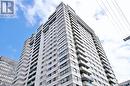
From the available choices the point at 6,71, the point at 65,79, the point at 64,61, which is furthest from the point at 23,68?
the point at 65,79

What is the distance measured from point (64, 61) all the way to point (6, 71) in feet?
213

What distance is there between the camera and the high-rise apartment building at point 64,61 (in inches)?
1991

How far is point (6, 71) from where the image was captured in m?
105

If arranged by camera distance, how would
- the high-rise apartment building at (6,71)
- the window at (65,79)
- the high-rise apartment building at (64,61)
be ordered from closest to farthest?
the window at (65,79) → the high-rise apartment building at (64,61) → the high-rise apartment building at (6,71)

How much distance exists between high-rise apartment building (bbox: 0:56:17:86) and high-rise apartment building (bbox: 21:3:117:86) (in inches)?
1130

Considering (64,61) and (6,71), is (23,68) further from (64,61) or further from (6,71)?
(64,61)

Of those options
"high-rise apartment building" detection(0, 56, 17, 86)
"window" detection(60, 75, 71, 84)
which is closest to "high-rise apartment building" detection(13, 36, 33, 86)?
"high-rise apartment building" detection(0, 56, 17, 86)

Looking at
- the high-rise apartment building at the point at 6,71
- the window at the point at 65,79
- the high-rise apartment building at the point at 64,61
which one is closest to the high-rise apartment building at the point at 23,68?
the high-rise apartment building at the point at 64,61

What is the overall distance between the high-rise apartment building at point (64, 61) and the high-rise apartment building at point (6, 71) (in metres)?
28.7

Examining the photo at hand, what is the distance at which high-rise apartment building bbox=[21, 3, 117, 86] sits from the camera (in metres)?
50.6

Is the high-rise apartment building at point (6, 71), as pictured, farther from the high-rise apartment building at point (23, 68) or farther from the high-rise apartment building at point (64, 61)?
the high-rise apartment building at point (64, 61)

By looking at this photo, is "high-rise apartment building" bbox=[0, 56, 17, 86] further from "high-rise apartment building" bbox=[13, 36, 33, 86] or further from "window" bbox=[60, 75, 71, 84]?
"window" bbox=[60, 75, 71, 84]

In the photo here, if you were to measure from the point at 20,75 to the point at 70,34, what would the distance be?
1271 inches

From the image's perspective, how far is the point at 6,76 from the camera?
10062 cm
